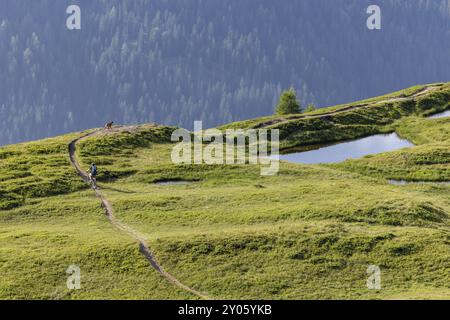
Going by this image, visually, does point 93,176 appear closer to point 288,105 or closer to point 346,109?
point 346,109

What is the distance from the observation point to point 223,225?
58.4m

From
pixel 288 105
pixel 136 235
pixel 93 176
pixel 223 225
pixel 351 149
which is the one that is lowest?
pixel 136 235

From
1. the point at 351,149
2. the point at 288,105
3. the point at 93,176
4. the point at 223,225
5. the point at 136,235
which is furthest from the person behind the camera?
the point at 288,105

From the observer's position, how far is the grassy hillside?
4612cm

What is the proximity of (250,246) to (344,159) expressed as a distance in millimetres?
45721

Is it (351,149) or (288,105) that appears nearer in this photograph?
(351,149)

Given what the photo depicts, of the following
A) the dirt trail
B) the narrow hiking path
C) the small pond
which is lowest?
the narrow hiking path

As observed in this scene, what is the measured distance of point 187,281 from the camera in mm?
46469

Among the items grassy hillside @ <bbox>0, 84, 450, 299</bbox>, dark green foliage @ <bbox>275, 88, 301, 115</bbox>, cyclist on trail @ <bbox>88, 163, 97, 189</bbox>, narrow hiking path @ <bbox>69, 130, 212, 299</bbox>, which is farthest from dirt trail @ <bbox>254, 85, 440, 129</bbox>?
cyclist on trail @ <bbox>88, 163, 97, 189</bbox>

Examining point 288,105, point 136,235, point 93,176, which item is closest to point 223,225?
point 136,235

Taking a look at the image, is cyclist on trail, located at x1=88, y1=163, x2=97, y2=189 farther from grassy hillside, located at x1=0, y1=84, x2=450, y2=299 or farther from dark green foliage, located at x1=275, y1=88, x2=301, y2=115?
dark green foliage, located at x1=275, y1=88, x2=301, y2=115

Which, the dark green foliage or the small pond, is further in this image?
the dark green foliage

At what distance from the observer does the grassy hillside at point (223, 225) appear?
46.1 m
